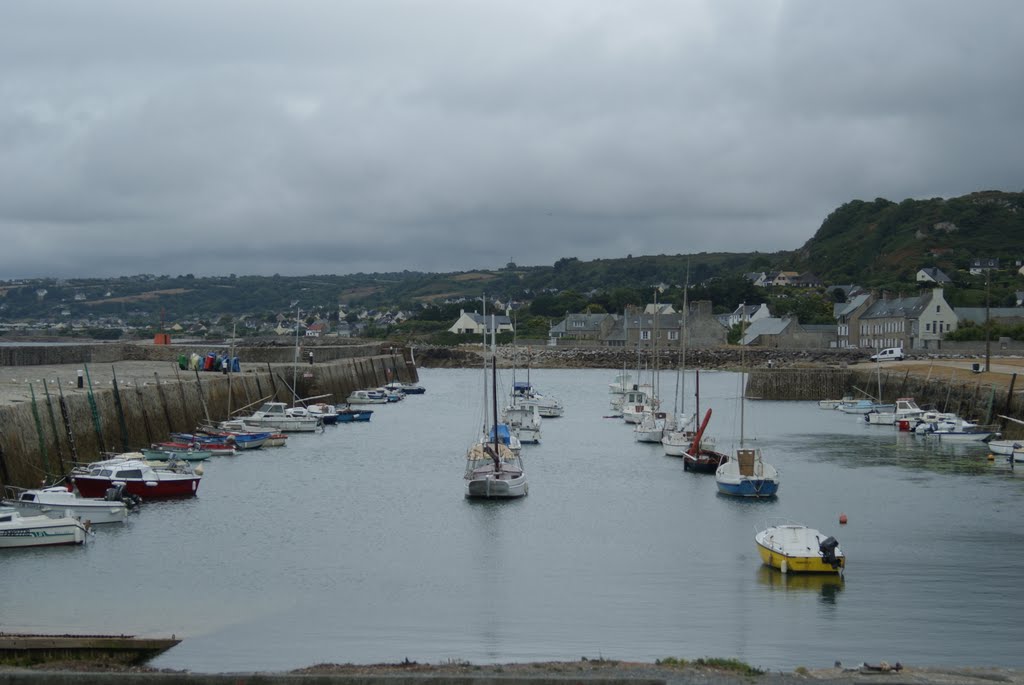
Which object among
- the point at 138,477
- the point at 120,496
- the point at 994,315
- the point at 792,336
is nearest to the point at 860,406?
the point at 994,315

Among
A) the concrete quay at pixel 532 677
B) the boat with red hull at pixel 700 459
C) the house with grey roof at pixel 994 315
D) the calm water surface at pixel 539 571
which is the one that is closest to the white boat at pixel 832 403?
the calm water surface at pixel 539 571

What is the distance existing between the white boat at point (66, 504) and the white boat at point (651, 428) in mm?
28546

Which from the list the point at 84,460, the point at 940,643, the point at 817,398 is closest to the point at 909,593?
the point at 940,643

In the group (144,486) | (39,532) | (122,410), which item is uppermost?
(122,410)

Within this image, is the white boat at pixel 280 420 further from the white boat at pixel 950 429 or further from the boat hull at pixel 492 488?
the white boat at pixel 950 429

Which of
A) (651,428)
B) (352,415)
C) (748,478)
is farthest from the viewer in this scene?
(352,415)

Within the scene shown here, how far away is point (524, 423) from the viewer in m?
56.8

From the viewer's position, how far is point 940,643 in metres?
20.3

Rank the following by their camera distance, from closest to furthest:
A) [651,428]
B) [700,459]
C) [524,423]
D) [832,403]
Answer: [700,459] < [651,428] < [524,423] < [832,403]

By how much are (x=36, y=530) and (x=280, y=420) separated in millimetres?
30492

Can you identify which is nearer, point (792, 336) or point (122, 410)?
point (122, 410)

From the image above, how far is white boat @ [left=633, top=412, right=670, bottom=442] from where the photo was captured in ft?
182

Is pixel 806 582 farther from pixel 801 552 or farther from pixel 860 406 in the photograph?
pixel 860 406

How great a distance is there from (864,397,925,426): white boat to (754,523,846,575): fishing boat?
37056 millimetres
